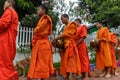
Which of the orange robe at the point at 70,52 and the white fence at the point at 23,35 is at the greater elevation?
the white fence at the point at 23,35

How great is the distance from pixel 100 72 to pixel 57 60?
2.81 m

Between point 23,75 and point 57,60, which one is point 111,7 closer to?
point 57,60

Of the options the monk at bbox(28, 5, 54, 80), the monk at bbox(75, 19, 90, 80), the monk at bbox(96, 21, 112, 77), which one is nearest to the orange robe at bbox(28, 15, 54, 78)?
the monk at bbox(28, 5, 54, 80)

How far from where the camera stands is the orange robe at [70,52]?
8.28 m

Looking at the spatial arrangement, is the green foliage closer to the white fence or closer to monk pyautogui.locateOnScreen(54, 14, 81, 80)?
the white fence

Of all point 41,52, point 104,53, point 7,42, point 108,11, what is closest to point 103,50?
point 104,53

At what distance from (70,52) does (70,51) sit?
0.08 feet

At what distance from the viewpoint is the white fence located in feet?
38.0

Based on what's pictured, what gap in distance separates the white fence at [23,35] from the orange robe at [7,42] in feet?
15.8

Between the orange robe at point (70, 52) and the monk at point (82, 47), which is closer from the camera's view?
the orange robe at point (70, 52)

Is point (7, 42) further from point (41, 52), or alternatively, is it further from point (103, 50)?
point (103, 50)

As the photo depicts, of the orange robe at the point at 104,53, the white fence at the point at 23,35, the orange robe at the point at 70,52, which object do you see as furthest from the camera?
the white fence at the point at 23,35

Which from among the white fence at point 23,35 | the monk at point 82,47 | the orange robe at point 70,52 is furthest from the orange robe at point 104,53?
the white fence at point 23,35

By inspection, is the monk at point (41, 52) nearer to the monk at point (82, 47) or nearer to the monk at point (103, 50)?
the monk at point (82, 47)
